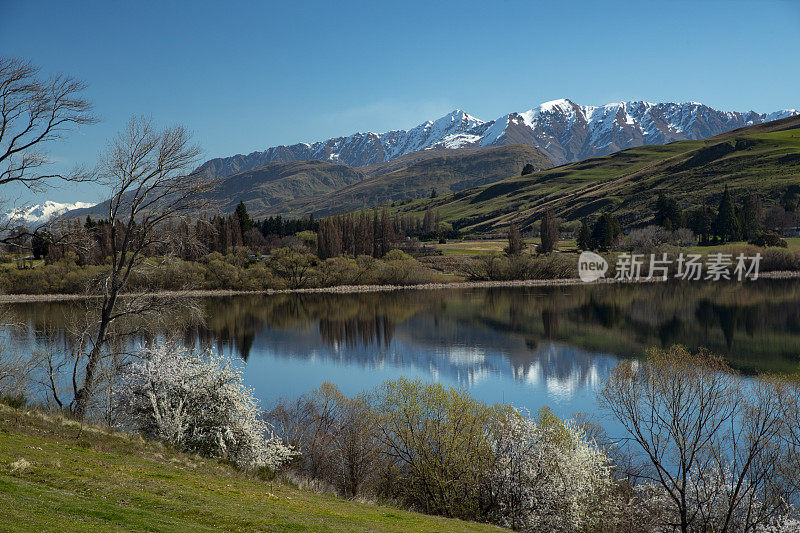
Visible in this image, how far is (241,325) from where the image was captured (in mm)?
68812

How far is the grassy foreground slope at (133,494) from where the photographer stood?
955 cm

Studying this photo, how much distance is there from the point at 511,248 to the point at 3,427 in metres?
126

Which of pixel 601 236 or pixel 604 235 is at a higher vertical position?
pixel 604 235

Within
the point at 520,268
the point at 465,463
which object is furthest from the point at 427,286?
the point at 465,463

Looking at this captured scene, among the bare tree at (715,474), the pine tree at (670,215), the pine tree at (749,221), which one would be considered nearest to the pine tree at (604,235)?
the pine tree at (670,215)

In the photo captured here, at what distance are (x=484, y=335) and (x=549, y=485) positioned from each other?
40.5 metres

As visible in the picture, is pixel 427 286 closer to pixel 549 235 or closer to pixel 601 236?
pixel 549 235

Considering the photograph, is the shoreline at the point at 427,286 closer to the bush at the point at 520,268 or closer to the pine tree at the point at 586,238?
the bush at the point at 520,268

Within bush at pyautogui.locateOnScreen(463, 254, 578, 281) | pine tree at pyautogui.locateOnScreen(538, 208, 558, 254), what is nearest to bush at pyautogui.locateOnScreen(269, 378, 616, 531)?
bush at pyautogui.locateOnScreen(463, 254, 578, 281)

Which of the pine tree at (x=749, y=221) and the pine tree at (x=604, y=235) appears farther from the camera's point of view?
the pine tree at (x=604, y=235)

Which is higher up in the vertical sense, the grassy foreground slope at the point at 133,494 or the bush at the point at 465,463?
the grassy foreground slope at the point at 133,494

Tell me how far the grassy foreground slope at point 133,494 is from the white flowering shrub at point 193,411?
301 cm

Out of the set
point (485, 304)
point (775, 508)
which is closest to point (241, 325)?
point (485, 304)

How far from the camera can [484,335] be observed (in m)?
61.4
